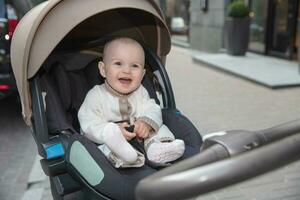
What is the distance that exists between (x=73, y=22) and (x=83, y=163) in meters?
0.78

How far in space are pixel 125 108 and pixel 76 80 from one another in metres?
0.45

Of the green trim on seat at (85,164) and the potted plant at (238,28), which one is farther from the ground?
the green trim on seat at (85,164)

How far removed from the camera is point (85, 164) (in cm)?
230

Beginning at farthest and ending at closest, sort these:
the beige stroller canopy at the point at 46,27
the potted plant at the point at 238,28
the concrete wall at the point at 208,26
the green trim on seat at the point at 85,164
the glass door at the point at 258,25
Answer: the concrete wall at the point at 208,26, the glass door at the point at 258,25, the potted plant at the point at 238,28, the beige stroller canopy at the point at 46,27, the green trim on seat at the point at 85,164

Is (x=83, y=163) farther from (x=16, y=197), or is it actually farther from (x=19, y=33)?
(x=16, y=197)

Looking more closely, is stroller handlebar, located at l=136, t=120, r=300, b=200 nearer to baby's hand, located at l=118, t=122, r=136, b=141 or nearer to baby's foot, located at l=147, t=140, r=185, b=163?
baby's foot, located at l=147, t=140, r=185, b=163

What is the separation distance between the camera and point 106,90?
2848 mm

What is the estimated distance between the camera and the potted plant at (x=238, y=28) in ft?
37.4

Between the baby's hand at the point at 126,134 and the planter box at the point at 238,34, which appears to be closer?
the baby's hand at the point at 126,134

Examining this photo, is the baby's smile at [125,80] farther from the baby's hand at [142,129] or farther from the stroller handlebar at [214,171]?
the stroller handlebar at [214,171]

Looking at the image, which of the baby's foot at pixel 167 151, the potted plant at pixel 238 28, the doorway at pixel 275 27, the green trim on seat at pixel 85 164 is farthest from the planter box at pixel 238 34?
the green trim on seat at pixel 85 164

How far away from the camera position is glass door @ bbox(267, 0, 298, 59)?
36.0ft

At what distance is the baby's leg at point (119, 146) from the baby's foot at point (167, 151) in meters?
0.20

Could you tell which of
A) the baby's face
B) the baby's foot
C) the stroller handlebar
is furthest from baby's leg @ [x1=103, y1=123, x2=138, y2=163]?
the stroller handlebar
